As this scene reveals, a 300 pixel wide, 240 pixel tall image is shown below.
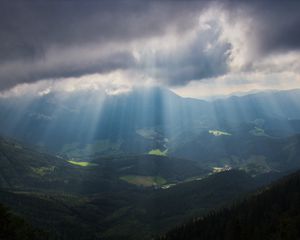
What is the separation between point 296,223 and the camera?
190 meters

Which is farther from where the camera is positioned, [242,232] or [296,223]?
[296,223]

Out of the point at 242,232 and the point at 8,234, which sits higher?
the point at 8,234

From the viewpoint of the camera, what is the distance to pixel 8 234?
499 ft

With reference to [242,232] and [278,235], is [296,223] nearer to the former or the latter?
[278,235]

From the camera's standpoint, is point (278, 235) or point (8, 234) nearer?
point (8, 234)

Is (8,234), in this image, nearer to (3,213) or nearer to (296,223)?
(3,213)

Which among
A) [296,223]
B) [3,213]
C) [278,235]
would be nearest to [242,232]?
[278,235]

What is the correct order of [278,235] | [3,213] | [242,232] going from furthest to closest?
[278,235] < [3,213] < [242,232]

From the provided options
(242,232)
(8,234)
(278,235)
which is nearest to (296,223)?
(278,235)

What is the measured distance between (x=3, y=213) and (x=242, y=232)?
333ft

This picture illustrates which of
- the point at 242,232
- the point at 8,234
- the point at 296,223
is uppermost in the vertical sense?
the point at 296,223

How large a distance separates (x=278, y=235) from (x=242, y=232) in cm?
6346

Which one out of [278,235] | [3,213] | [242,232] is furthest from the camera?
[278,235]

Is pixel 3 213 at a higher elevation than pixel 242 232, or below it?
higher
